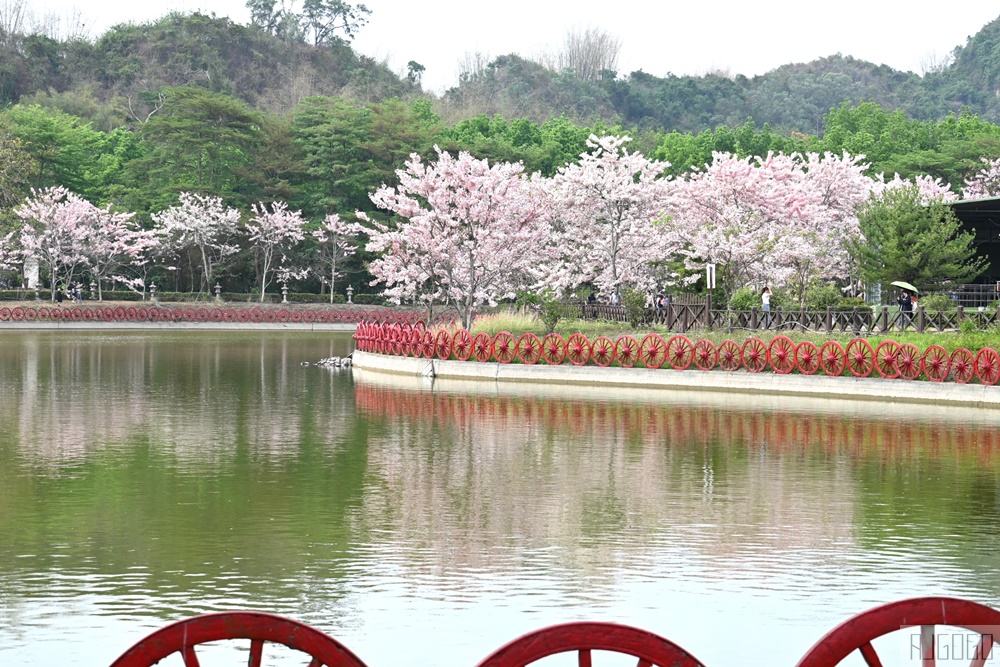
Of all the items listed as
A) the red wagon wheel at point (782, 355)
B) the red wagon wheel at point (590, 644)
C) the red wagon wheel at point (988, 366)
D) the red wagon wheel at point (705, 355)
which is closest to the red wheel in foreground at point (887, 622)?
the red wagon wheel at point (590, 644)

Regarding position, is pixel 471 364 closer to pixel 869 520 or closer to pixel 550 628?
pixel 869 520

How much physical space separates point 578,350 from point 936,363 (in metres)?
9.74

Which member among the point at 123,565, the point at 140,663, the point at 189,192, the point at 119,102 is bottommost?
the point at 123,565

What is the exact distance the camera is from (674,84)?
164500 millimetres

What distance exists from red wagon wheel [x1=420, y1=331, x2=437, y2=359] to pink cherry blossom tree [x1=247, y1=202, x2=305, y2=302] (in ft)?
160

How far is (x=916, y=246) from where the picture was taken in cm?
4828

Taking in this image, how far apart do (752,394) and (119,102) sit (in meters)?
106

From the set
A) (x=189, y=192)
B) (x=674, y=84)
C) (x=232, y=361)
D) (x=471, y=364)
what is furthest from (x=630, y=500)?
(x=674, y=84)

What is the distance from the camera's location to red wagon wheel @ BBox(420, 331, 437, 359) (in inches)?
1518

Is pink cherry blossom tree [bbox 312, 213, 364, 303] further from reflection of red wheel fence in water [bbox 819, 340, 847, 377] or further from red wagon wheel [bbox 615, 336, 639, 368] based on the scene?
reflection of red wheel fence in water [bbox 819, 340, 847, 377]

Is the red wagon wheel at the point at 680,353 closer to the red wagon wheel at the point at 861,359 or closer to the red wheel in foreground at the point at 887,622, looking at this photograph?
the red wagon wheel at the point at 861,359

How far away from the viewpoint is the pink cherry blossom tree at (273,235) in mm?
87875

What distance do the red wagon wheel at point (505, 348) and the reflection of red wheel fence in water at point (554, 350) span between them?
0.98m

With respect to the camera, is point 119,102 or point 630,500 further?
point 119,102
